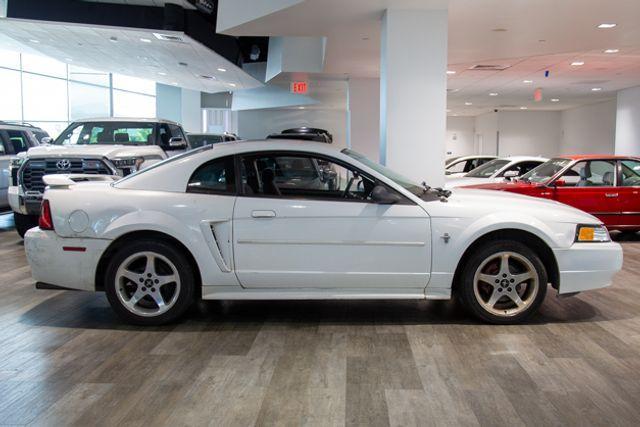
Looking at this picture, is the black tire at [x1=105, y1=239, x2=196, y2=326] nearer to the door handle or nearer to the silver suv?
the door handle

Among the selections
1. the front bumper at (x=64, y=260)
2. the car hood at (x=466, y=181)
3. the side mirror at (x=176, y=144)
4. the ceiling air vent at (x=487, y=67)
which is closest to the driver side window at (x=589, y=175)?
the car hood at (x=466, y=181)

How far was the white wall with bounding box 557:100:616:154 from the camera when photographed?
84.2ft

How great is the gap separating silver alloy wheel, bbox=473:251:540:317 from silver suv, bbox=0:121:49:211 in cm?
900

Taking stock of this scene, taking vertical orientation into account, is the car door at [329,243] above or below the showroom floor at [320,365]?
above

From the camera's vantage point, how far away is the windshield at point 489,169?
494 inches

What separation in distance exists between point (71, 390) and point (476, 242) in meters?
3.26

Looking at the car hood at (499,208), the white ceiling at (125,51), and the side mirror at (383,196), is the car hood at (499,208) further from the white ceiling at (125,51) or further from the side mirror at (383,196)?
the white ceiling at (125,51)

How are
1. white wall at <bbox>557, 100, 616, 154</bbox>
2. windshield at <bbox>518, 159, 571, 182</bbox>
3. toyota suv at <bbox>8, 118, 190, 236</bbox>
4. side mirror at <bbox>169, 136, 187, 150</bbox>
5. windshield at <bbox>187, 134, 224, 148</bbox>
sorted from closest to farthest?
1. toyota suv at <bbox>8, 118, 190, 236</bbox>
2. windshield at <bbox>518, 159, 571, 182</bbox>
3. side mirror at <bbox>169, 136, 187, 150</bbox>
4. windshield at <bbox>187, 134, 224, 148</bbox>
5. white wall at <bbox>557, 100, 616, 154</bbox>

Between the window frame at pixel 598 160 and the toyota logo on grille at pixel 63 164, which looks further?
the window frame at pixel 598 160

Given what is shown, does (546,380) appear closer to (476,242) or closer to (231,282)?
(476,242)

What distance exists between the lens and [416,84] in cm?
836

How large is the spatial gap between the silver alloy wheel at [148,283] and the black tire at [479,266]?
7.89 ft

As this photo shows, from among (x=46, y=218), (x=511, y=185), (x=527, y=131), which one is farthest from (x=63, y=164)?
(x=527, y=131)

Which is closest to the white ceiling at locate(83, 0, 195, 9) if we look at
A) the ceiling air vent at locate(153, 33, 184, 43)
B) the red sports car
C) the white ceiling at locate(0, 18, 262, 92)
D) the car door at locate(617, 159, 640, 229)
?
the white ceiling at locate(0, 18, 262, 92)
